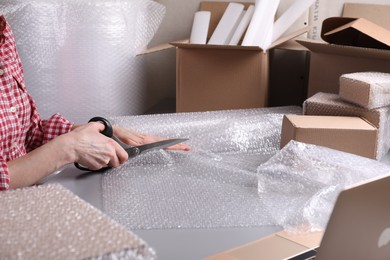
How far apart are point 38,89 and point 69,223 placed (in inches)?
55.7

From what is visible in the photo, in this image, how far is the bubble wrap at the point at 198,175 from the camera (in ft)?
3.60

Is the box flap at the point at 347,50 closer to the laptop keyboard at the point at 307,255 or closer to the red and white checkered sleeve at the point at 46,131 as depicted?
the red and white checkered sleeve at the point at 46,131

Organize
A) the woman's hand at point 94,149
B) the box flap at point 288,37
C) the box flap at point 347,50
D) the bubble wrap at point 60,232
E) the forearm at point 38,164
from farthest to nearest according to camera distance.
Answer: the box flap at point 288,37, the box flap at point 347,50, the woman's hand at point 94,149, the forearm at point 38,164, the bubble wrap at point 60,232

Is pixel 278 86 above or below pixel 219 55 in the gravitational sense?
below

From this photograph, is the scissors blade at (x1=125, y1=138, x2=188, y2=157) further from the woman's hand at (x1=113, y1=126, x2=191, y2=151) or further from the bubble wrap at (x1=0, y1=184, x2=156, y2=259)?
the bubble wrap at (x1=0, y1=184, x2=156, y2=259)

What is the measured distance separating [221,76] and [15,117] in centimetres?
86

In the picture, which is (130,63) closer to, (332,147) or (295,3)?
(295,3)

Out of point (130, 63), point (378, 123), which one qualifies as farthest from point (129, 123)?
point (378, 123)

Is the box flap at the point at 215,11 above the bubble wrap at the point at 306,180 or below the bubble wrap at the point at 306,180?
above

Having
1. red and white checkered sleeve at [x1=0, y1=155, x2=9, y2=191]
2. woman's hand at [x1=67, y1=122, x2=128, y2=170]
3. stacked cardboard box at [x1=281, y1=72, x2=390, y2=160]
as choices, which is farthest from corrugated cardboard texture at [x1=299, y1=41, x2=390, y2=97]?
red and white checkered sleeve at [x1=0, y1=155, x2=9, y2=191]

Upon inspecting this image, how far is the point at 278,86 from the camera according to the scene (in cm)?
227

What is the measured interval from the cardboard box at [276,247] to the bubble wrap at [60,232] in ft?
1.04

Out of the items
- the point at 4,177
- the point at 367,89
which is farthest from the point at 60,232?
the point at 367,89

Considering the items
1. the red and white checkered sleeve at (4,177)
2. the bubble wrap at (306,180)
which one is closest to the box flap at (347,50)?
the bubble wrap at (306,180)
